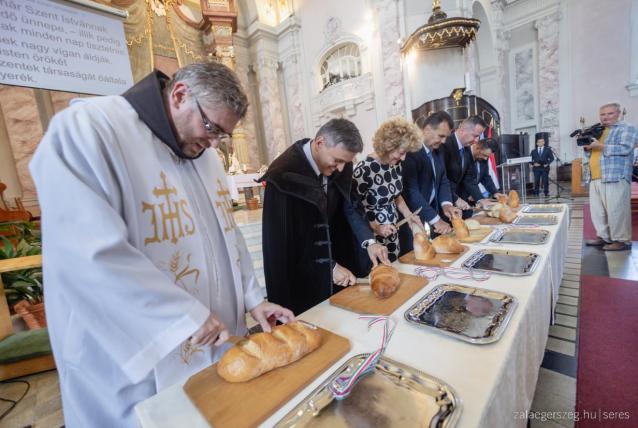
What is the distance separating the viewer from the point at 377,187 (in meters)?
2.58

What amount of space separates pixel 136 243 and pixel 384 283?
1.07 meters

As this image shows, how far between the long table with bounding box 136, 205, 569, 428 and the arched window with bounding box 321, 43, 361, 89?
11422mm

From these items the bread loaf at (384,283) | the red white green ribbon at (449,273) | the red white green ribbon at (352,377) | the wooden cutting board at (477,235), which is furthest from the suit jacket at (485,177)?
the red white green ribbon at (352,377)

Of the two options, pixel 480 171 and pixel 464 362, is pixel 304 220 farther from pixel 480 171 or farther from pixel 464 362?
pixel 480 171

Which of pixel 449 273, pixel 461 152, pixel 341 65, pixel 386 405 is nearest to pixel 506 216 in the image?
pixel 461 152

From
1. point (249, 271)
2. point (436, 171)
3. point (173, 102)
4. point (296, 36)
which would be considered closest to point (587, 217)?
point (436, 171)

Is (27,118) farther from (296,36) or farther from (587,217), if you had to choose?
(587,217)

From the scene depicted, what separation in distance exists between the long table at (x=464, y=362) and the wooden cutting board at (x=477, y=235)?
872 millimetres

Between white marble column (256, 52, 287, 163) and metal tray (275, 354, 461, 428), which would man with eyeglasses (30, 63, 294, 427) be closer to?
metal tray (275, 354, 461, 428)

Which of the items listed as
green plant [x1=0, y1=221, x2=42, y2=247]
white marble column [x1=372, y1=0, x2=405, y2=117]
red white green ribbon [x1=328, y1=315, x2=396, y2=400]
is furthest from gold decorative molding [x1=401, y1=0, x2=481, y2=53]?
green plant [x1=0, y1=221, x2=42, y2=247]

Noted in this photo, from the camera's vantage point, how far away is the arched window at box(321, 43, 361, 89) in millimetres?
11033

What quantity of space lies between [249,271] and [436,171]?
2.55m

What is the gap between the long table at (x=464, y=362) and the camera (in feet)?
2.50

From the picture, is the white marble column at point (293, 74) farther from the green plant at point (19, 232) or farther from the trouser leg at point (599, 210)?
the trouser leg at point (599, 210)
